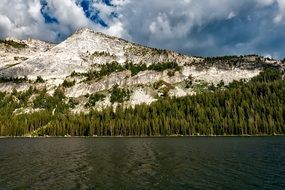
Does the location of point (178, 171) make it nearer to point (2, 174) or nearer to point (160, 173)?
point (160, 173)

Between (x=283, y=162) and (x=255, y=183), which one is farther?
(x=283, y=162)

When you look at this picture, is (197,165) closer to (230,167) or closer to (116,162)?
(230,167)

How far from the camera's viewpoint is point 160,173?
64.4 meters

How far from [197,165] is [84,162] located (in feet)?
90.4

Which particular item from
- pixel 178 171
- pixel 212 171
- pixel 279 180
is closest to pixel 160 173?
pixel 178 171

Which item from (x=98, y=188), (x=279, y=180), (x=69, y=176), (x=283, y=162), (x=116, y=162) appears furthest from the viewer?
(x=116, y=162)

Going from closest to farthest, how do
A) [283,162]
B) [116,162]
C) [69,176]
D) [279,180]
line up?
[279,180]
[69,176]
[283,162]
[116,162]

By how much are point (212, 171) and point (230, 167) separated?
21.5 ft

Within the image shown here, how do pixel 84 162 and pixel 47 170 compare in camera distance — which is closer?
pixel 47 170

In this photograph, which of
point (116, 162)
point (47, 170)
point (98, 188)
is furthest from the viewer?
point (116, 162)

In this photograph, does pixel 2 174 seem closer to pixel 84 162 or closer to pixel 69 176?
pixel 69 176

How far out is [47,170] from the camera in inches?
2734

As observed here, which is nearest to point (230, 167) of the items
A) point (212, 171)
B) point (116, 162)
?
point (212, 171)

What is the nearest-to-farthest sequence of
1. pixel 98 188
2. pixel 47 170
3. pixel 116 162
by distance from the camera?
pixel 98 188 → pixel 47 170 → pixel 116 162
